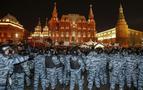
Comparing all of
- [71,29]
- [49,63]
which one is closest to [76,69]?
[49,63]

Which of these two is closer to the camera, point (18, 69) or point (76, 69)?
point (18, 69)

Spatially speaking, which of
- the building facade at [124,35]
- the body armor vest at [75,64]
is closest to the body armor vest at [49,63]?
the body armor vest at [75,64]

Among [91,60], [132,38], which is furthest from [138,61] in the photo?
[132,38]

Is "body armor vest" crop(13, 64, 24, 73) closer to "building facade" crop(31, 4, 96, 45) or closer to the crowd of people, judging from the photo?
the crowd of people

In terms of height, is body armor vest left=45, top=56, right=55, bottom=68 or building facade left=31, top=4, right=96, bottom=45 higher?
building facade left=31, top=4, right=96, bottom=45

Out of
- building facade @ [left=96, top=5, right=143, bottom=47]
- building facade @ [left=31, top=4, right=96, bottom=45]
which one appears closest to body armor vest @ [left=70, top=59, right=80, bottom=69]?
building facade @ [left=96, top=5, right=143, bottom=47]

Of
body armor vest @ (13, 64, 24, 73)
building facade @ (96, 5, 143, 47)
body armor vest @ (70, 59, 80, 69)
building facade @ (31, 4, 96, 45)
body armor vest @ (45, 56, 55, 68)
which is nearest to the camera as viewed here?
body armor vest @ (13, 64, 24, 73)

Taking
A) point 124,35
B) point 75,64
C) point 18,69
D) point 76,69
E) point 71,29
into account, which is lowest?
point 76,69

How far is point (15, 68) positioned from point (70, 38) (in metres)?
102

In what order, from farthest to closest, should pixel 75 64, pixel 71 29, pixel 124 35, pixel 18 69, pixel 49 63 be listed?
pixel 71 29, pixel 124 35, pixel 49 63, pixel 75 64, pixel 18 69

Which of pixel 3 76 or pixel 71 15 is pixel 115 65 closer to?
pixel 3 76

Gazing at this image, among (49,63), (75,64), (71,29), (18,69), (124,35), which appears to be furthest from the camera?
(71,29)

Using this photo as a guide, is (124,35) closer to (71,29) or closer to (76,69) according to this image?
(71,29)

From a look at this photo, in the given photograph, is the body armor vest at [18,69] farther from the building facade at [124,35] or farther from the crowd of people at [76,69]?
the building facade at [124,35]
